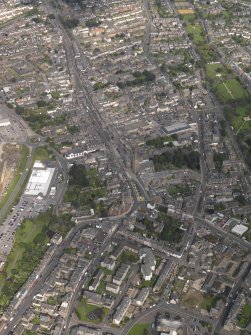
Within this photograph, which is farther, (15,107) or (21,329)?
(15,107)

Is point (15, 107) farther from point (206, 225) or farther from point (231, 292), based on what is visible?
point (231, 292)

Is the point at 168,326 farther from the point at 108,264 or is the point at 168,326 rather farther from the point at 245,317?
the point at 108,264

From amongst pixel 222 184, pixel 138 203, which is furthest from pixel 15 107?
pixel 222 184

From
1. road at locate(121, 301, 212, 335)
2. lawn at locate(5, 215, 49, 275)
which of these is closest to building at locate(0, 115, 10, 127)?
lawn at locate(5, 215, 49, 275)

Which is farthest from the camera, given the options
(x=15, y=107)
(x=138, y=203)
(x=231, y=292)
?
(x=15, y=107)

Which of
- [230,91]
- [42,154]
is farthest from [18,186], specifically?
[230,91]

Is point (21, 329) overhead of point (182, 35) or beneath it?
overhead

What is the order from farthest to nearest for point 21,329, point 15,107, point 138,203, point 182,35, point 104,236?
point 182,35 → point 15,107 → point 138,203 → point 104,236 → point 21,329
